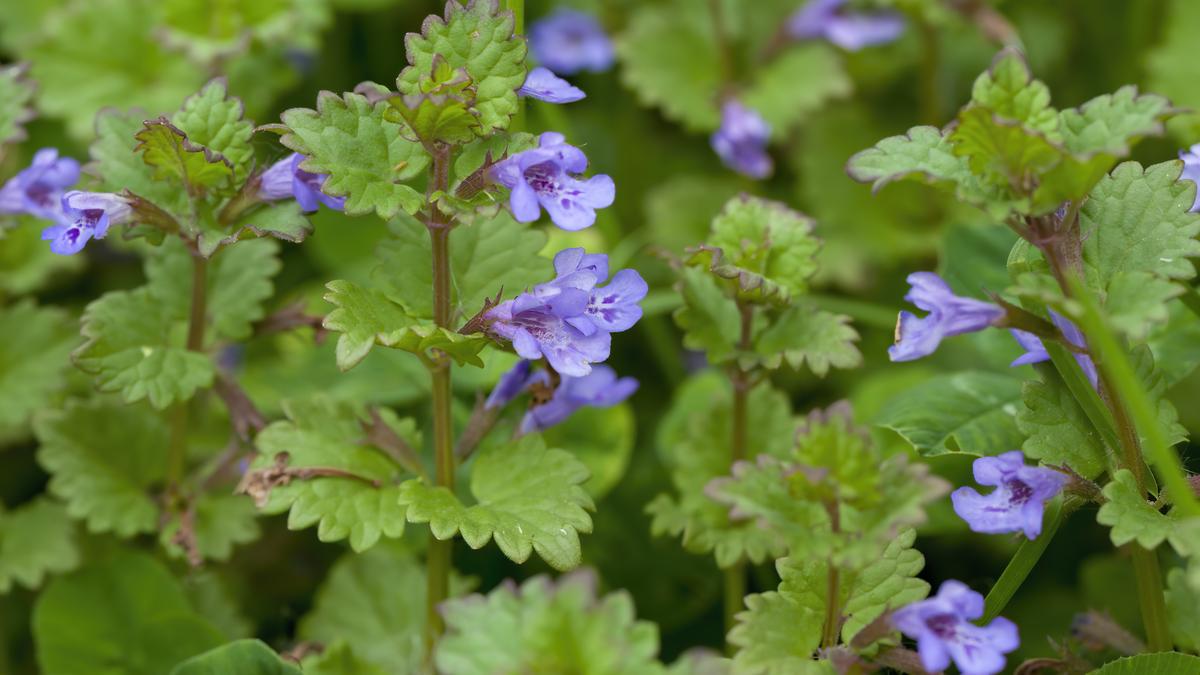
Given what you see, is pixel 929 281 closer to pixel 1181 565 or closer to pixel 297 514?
pixel 297 514

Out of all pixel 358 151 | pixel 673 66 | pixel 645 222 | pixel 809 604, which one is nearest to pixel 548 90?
pixel 358 151

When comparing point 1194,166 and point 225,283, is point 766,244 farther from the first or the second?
point 225,283

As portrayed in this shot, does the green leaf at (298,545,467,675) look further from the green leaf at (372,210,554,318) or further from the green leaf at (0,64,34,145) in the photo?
the green leaf at (0,64,34,145)

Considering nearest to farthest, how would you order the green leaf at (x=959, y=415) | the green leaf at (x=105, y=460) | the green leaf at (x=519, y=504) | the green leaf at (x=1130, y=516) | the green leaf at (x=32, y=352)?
1. the green leaf at (x=1130, y=516)
2. the green leaf at (x=519, y=504)
3. the green leaf at (x=959, y=415)
4. the green leaf at (x=105, y=460)
5. the green leaf at (x=32, y=352)

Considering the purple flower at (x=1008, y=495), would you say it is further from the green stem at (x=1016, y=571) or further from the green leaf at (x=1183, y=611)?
the green leaf at (x=1183, y=611)

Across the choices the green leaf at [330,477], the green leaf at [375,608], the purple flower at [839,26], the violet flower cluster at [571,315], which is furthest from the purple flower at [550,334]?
the purple flower at [839,26]

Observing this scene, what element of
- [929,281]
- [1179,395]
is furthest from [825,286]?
[929,281]

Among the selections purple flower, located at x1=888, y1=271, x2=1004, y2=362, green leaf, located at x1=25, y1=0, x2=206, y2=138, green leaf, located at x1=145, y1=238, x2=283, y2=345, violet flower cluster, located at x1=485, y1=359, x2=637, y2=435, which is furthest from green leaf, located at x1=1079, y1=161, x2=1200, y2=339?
green leaf, located at x1=25, y1=0, x2=206, y2=138
